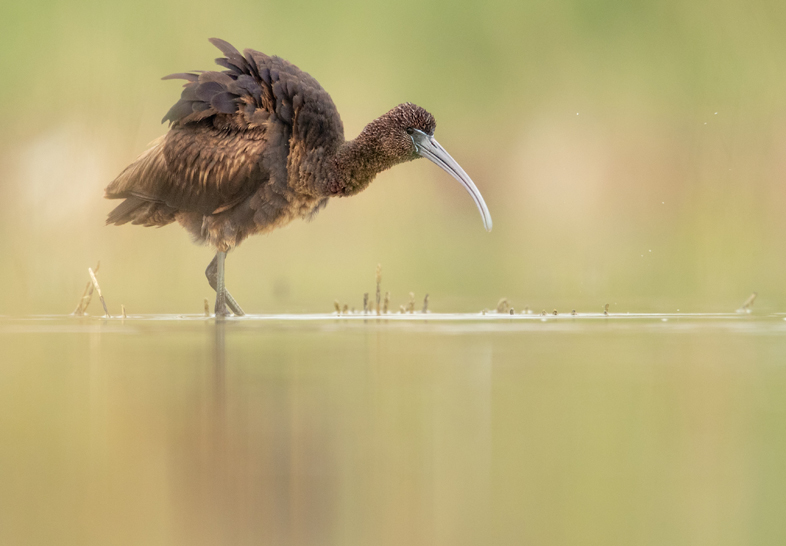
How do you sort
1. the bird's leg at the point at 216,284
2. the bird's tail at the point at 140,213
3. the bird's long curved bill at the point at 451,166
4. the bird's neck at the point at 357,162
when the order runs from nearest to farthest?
the bird's neck at the point at 357,162, the bird's long curved bill at the point at 451,166, the bird's tail at the point at 140,213, the bird's leg at the point at 216,284

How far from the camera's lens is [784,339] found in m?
4.95

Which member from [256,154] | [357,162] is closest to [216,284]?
[256,154]

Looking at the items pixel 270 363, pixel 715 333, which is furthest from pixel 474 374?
pixel 715 333

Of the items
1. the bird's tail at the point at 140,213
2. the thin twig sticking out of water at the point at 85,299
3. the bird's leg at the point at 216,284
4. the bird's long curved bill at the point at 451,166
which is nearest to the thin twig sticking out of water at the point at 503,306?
the bird's long curved bill at the point at 451,166

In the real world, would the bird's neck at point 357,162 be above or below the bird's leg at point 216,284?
above

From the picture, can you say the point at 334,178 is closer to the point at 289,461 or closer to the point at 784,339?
the point at 784,339

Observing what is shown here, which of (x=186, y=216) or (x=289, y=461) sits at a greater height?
(x=186, y=216)

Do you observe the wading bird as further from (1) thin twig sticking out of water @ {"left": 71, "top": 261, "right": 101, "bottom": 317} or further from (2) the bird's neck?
(1) thin twig sticking out of water @ {"left": 71, "top": 261, "right": 101, "bottom": 317}

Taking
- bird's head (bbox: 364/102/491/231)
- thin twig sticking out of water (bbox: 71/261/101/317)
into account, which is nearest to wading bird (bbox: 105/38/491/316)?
bird's head (bbox: 364/102/491/231)

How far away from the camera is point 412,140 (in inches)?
249

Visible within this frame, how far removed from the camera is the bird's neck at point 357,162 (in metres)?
6.18

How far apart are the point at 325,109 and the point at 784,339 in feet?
11.9

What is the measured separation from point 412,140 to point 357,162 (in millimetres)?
488

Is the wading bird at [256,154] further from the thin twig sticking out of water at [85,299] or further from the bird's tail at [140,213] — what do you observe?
the thin twig sticking out of water at [85,299]
